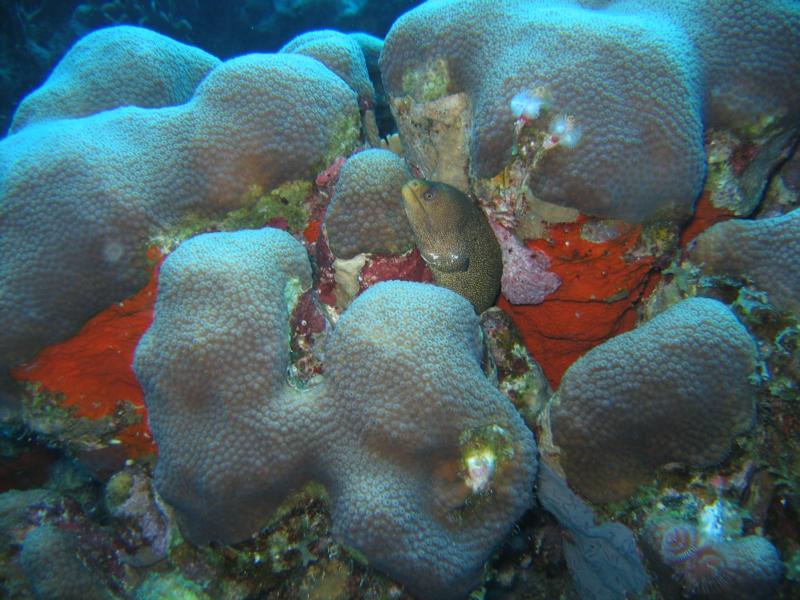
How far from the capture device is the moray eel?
2.75m

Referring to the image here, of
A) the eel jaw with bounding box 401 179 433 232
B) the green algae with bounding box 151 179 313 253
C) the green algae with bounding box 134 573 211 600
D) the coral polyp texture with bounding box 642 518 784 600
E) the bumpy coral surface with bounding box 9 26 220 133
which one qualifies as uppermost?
the bumpy coral surface with bounding box 9 26 220 133

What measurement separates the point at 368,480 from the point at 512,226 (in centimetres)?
193

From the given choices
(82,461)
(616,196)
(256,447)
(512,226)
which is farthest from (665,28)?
(82,461)

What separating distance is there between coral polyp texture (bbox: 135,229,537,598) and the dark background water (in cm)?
1296

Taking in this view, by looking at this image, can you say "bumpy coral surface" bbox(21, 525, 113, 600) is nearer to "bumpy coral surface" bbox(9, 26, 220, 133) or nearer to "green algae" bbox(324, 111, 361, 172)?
"green algae" bbox(324, 111, 361, 172)

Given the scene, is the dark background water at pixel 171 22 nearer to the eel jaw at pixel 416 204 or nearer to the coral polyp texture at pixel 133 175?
the coral polyp texture at pixel 133 175

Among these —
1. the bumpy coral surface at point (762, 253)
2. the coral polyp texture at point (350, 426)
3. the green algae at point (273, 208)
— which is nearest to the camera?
the coral polyp texture at point (350, 426)

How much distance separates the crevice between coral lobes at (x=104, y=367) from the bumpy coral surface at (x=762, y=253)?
3.65m

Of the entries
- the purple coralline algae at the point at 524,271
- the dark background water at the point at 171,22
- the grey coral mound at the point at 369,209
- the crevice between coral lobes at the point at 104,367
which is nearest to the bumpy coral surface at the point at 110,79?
the crevice between coral lobes at the point at 104,367

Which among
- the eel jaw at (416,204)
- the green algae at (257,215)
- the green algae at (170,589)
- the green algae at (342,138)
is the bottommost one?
the green algae at (170,589)

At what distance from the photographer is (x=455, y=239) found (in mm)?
2838

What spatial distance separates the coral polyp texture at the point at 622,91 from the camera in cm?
251

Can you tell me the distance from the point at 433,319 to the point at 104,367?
8.05 feet

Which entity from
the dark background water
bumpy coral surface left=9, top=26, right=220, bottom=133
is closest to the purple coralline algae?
bumpy coral surface left=9, top=26, right=220, bottom=133
